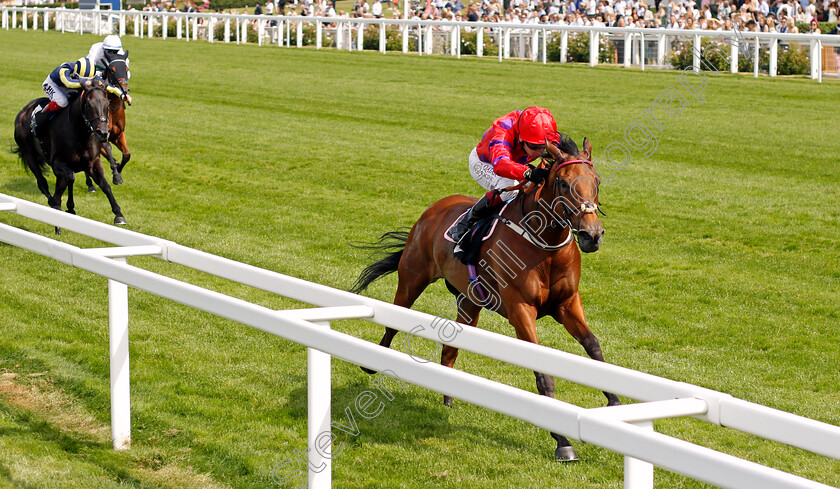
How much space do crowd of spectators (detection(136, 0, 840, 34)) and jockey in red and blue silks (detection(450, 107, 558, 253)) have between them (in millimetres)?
13478

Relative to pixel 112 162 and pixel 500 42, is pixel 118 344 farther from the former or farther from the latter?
pixel 500 42

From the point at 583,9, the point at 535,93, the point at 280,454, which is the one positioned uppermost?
the point at 583,9

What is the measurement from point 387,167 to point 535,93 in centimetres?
564

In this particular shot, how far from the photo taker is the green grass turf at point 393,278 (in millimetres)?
4375

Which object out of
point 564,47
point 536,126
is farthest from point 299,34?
point 536,126

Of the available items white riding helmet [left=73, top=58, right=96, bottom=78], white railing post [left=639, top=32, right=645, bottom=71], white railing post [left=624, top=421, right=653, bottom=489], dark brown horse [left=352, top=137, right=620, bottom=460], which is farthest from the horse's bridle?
white railing post [left=639, top=32, right=645, bottom=71]

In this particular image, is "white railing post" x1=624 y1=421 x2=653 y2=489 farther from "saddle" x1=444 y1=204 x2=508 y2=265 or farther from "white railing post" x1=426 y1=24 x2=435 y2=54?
"white railing post" x1=426 y1=24 x2=435 y2=54

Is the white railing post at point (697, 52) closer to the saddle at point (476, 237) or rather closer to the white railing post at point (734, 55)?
the white railing post at point (734, 55)

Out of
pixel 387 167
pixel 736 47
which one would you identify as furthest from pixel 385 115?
pixel 736 47

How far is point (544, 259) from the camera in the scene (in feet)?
15.3

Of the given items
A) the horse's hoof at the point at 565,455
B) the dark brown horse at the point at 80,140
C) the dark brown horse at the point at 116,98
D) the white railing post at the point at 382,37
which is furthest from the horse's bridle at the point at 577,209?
the white railing post at the point at 382,37

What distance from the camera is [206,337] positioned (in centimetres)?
612

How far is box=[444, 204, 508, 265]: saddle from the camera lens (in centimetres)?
493

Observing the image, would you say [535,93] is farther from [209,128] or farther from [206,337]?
[206,337]
